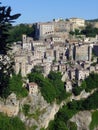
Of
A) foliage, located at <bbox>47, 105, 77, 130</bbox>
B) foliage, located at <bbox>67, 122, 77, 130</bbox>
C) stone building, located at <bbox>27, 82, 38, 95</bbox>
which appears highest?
stone building, located at <bbox>27, 82, 38, 95</bbox>

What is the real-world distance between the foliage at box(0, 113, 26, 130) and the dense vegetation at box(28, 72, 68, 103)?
116 inches

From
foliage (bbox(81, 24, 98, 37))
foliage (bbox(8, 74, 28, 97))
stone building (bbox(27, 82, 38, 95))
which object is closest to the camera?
foliage (bbox(8, 74, 28, 97))

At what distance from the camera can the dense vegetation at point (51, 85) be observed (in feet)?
84.2

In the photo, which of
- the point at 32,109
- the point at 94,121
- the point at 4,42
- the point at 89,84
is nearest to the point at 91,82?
the point at 89,84

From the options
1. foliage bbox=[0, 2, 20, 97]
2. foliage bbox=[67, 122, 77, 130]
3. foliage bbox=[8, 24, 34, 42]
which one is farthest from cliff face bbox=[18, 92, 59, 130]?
foliage bbox=[0, 2, 20, 97]

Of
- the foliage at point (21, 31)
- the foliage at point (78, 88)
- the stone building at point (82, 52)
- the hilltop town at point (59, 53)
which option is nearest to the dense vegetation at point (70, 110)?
the foliage at point (78, 88)

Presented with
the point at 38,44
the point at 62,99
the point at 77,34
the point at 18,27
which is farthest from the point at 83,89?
the point at 18,27

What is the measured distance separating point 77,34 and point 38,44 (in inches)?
318

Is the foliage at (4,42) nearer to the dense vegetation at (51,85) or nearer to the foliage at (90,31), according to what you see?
the dense vegetation at (51,85)

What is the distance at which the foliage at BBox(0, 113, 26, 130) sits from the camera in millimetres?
22036

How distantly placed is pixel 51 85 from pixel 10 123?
4.80 meters

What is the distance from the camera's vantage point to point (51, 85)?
2650 cm

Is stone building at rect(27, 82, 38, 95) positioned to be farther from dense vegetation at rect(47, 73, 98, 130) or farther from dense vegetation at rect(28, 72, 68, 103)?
dense vegetation at rect(47, 73, 98, 130)

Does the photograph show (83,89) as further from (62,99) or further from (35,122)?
(35,122)
